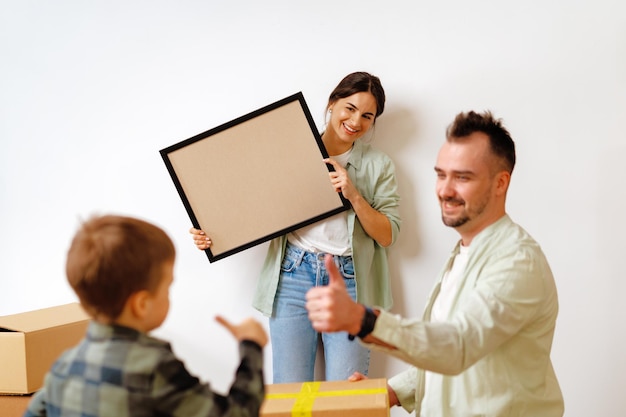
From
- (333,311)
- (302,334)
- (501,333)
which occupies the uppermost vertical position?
(333,311)

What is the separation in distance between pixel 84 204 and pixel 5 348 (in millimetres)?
711

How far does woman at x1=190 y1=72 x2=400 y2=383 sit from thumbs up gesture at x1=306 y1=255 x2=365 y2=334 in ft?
3.53

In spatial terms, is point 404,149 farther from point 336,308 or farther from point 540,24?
point 336,308

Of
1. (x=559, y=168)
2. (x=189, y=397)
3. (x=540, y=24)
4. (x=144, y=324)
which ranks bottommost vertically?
(x=559, y=168)

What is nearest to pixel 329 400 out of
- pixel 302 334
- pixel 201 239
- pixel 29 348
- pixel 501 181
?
pixel 501 181

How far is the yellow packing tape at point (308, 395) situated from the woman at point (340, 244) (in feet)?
2.14

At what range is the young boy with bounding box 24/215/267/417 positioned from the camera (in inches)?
45.7

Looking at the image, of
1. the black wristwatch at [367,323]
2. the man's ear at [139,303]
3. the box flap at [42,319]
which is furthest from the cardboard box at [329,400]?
the box flap at [42,319]

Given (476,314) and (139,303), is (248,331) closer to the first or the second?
(139,303)

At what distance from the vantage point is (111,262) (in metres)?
1.18

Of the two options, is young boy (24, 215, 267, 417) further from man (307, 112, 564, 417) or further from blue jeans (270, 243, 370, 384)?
blue jeans (270, 243, 370, 384)

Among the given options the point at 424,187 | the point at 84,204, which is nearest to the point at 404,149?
the point at 424,187

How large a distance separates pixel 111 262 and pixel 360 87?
1411 mm

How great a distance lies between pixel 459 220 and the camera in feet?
5.53
